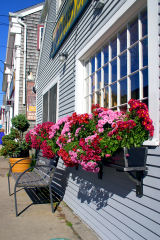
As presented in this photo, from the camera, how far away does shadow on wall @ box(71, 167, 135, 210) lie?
3.06 m

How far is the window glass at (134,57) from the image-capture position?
313 centimetres

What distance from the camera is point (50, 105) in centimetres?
747

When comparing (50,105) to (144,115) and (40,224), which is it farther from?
(144,115)

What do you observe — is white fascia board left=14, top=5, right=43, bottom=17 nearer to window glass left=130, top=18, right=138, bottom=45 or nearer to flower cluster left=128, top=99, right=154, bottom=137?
window glass left=130, top=18, right=138, bottom=45

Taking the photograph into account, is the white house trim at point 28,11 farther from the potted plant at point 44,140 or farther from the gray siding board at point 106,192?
the potted plant at point 44,140

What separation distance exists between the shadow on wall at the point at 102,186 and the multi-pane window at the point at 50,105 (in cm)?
272

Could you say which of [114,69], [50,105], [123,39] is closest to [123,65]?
[114,69]

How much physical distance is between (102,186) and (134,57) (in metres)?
1.84

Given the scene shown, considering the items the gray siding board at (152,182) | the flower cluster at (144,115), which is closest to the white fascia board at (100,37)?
the flower cluster at (144,115)

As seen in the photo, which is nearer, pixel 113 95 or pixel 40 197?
pixel 113 95

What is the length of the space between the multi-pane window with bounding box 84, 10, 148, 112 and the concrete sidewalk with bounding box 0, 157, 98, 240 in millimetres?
1886

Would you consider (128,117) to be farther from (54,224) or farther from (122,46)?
(54,224)

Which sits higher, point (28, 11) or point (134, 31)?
point (28, 11)

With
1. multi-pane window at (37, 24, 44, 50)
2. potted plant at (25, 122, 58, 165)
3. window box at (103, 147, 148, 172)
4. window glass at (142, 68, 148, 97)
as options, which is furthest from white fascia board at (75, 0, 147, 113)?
multi-pane window at (37, 24, 44, 50)
